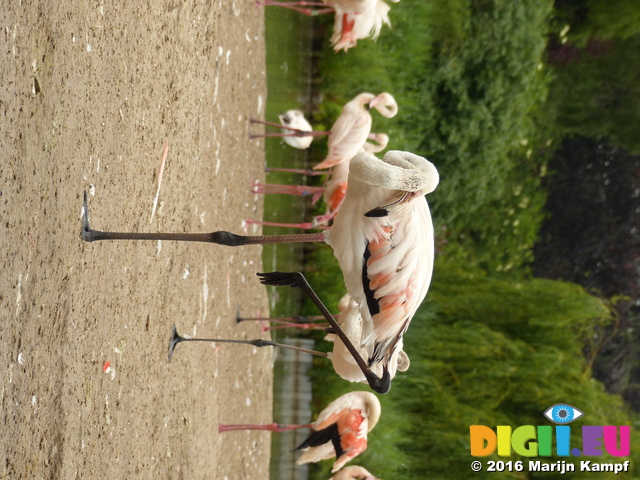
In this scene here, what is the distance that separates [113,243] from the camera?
89.7 inches

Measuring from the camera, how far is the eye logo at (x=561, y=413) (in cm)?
464

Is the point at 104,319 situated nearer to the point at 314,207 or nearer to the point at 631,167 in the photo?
the point at 314,207

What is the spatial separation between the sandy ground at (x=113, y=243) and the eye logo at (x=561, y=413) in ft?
7.63

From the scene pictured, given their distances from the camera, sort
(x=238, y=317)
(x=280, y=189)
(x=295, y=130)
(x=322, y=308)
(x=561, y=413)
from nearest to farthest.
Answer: (x=322, y=308) < (x=238, y=317) < (x=561, y=413) < (x=295, y=130) < (x=280, y=189)

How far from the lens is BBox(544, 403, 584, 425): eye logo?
4641mm

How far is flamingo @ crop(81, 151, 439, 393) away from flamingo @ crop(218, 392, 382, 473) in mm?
1840

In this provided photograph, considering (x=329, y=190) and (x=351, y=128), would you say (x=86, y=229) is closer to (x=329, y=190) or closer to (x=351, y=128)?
(x=351, y=128)

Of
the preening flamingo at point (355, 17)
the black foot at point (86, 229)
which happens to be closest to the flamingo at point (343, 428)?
the black foot at point (86, 229)

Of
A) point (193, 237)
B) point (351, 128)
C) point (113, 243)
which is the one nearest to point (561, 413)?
point (351, 128)

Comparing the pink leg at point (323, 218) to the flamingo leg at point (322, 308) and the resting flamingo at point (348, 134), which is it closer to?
the resting flamingo at point (348, 134)

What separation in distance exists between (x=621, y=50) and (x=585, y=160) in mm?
1540

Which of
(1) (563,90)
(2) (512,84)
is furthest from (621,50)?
(2) (512,84)

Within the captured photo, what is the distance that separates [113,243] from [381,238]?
3.10 feet

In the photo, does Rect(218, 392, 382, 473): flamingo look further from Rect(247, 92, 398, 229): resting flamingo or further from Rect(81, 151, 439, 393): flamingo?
Rect(81, 151, 439, 393): flamingo
